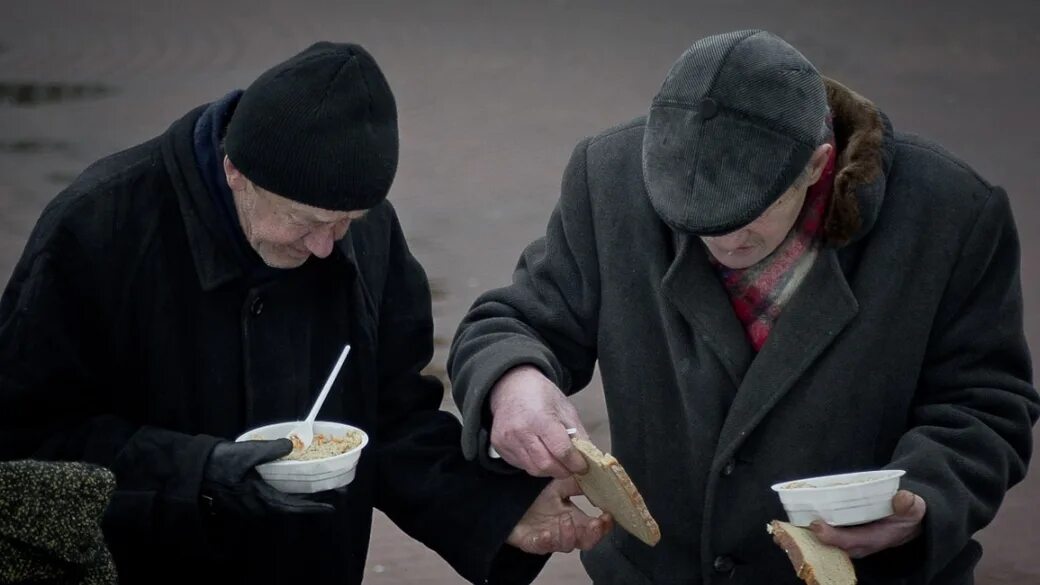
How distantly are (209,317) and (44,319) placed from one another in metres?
0.32

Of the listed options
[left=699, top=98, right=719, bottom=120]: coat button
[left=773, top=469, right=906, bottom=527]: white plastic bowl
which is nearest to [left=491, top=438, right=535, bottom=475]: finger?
[left=773, top=469, right=906, bottom=527]: white plastic bowl

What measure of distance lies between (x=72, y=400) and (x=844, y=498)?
4.65 ft

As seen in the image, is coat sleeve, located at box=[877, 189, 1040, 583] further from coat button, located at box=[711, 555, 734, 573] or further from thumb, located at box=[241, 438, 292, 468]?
thumb, located at box=[241, 438, 292, 468]

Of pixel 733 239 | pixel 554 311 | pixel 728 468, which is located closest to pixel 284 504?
pixel 554 311

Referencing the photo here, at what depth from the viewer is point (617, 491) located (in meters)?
3.01

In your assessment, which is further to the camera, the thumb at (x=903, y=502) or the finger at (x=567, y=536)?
the finger at (x=567, y=536)

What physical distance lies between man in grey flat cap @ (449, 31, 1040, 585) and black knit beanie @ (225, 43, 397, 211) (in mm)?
467

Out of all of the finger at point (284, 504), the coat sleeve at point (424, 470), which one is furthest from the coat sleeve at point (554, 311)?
the finger at point (284, 504)

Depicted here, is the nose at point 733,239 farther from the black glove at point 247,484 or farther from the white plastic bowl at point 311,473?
the black glove at point 247,484

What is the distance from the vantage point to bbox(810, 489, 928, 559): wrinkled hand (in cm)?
285

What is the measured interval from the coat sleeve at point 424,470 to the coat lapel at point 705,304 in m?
0.51

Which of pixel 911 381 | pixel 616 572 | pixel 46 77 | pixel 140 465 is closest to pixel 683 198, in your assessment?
pixel 911 381

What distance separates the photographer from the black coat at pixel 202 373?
9.86 feet

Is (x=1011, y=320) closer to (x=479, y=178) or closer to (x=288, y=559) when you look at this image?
(x=288, y=559)
